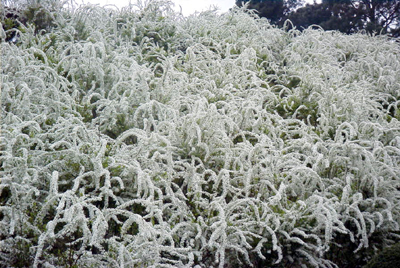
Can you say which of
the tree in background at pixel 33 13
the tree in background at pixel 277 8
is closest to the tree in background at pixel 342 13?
the tree in background at pixel 277 8

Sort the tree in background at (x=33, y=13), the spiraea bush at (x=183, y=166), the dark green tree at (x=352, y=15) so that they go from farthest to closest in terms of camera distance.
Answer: the dark green tree at (x=352, y=15) < the tree in background at (x=33, y=13) < the spiraea bush at (x=183, y=166)

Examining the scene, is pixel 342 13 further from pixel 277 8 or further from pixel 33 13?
pixel 33 13

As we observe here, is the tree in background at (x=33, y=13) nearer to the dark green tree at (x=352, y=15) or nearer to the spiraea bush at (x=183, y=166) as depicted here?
the spiraea bush at (x=183, y=166)

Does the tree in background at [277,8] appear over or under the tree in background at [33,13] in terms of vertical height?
over

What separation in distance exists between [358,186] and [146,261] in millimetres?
1625

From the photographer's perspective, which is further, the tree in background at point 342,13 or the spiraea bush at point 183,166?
the tree in background at point 342,13

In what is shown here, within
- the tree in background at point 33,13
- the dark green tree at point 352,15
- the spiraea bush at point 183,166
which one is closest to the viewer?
the spiraea bush at point 183,166

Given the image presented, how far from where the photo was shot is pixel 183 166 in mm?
3084

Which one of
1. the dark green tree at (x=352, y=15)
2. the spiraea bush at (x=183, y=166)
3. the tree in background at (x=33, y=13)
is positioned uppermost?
the dark green tree at (x=352, y=15)

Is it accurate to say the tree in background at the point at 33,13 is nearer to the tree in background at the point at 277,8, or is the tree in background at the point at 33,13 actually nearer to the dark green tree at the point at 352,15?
the dark green tree at the point at 352,15

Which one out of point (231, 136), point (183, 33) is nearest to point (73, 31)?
point (183, 33)

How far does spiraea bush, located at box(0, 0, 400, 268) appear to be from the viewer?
2.26m

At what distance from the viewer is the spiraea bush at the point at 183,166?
2264mm

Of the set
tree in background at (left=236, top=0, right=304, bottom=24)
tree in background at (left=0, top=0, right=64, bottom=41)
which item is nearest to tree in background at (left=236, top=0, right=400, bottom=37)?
tree in background at (left=236, top=0, right=304, bottom=24)
